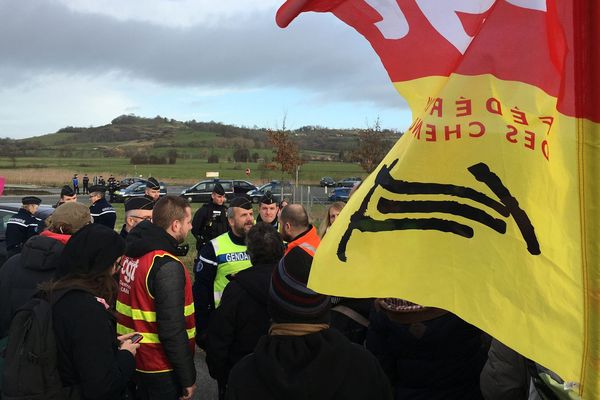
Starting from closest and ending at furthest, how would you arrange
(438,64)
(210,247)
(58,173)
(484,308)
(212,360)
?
(484,308) → (438,64) → (212,360) → (210,247) → (58,173)

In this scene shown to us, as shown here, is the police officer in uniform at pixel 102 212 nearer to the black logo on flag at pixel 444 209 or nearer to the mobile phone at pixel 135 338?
the mobile phone at pixel 135 338

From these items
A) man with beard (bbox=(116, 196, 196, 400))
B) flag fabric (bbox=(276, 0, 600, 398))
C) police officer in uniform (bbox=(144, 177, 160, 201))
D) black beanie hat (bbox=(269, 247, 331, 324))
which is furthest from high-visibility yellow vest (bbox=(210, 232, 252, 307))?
police officer in uniform (bbox=(144, 177, 160, 201))

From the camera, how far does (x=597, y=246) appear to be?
1.39m

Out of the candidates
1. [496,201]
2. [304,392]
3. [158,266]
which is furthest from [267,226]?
[496,201]

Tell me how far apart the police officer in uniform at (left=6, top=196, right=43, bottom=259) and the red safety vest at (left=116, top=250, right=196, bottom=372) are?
411 centimetres

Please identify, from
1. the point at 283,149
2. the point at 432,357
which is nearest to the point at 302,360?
the point at 432,357

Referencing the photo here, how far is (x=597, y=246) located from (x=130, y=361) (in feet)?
7.78

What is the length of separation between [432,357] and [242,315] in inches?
45.0

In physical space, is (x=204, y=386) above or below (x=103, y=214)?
below

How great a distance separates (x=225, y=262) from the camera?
4.26 m

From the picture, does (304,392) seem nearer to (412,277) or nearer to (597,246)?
(412,277)

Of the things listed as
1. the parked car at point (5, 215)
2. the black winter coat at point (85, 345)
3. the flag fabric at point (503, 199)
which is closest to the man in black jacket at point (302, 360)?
the flag fabric at point (503, 199)

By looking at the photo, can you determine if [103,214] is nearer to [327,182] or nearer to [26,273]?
[26,273]

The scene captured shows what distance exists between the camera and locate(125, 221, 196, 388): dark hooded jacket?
3.24 meters
